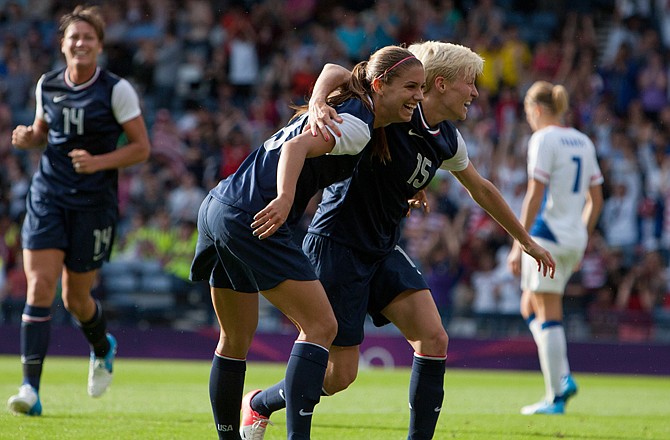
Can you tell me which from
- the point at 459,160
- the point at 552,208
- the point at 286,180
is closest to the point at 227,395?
the point at 286,180

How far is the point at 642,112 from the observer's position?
1822 centimetres

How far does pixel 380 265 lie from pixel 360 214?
310 mm

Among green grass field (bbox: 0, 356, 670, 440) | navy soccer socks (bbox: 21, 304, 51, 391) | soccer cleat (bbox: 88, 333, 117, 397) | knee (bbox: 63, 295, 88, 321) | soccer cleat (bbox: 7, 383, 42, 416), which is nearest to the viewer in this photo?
green grass field (bbox: 0, 356, 670, 440)

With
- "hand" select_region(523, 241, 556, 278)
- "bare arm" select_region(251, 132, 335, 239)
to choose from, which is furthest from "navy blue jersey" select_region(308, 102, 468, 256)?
"bare arm" select_region(251, 132, 335, 239)

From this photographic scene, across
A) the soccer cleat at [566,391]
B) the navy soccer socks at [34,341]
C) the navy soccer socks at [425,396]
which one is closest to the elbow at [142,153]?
the navy soccer socks at [34,341]

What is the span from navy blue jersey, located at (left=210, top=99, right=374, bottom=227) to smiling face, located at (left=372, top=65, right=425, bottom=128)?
0.45 ft

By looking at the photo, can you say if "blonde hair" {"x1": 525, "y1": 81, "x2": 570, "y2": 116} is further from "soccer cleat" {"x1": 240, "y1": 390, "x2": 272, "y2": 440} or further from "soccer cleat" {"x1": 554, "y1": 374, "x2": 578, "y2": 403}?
"soccer cleat" {"x1": 240, "y1": 390, "x2": 272, "y2": 440}

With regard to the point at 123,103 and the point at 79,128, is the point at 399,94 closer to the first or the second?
the point at 123,103

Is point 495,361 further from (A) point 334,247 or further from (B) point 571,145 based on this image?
(A) point 334,247

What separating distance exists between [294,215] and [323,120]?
50cm

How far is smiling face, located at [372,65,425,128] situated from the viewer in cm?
516

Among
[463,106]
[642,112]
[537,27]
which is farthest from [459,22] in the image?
[463,106]

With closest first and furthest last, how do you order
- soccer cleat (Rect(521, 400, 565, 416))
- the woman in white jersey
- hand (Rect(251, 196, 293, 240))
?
hand (Rect(251, 196, 293, 240)) → soccer cleat (Rect(521, 400, 565, 416)) → the woman in white jersey

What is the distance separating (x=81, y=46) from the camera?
7.69 m
